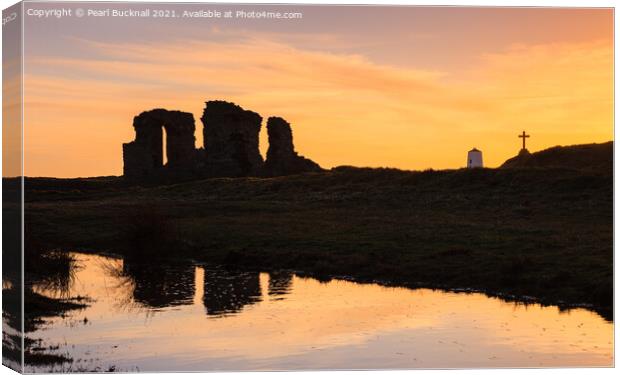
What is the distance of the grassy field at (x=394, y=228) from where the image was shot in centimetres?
2638

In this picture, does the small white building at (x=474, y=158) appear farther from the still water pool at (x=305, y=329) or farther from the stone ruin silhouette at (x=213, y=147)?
the still water pool at (x=305, y=329)

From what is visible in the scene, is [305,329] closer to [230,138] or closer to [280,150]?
[230,138]

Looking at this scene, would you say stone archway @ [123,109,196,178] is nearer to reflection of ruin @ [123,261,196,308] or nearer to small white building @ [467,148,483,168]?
small white building @ [467,148,483,168]

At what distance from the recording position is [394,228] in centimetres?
3534

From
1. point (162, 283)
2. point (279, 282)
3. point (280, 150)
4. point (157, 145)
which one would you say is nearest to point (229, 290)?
point (279, 282)

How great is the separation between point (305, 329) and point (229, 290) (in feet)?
17.6

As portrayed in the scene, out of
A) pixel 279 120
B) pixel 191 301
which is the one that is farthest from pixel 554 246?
pixel 279 120

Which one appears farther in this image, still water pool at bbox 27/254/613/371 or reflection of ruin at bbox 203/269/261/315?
reflection of ruin at bbox 203/269/261/315

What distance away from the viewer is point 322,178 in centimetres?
5997

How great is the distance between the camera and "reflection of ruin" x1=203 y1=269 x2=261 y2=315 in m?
23.3

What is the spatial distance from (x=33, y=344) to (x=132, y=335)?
2.20m

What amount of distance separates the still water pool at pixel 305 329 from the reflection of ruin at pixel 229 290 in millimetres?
29

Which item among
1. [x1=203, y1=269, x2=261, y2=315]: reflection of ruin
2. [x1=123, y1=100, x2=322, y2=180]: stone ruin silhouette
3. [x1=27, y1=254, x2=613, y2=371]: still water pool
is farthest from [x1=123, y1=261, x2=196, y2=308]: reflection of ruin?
[x1=123, y1=100, x2=322, y2=180]: stone ruin silhouette

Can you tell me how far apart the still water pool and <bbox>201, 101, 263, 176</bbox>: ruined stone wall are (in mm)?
44086
